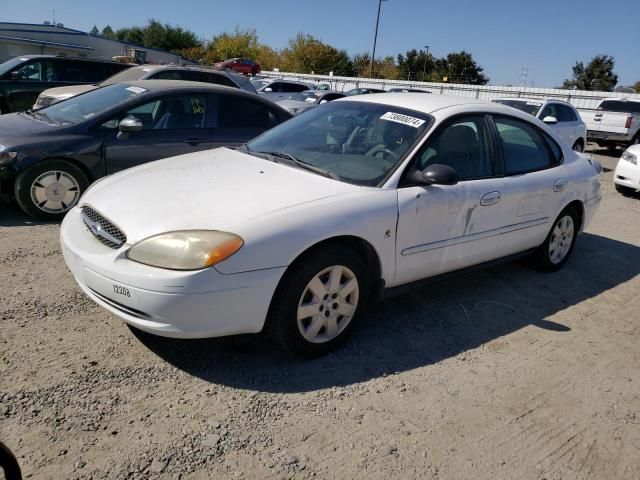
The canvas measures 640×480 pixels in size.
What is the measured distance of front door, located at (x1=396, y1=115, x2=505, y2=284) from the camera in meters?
3.55

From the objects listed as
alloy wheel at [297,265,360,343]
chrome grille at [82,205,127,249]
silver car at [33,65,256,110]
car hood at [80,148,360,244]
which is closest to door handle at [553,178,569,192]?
car hood at [80,148,360,244]

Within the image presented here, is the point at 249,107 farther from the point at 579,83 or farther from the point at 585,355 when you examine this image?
the point at 579,83

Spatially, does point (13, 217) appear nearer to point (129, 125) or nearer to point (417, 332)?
point (129, 125)

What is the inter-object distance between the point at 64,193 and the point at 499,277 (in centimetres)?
435

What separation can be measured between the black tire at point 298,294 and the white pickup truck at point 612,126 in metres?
14.9

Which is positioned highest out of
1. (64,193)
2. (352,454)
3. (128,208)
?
(128,208)

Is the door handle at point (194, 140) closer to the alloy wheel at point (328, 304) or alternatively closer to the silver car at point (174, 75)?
the alloy wheel at point (328, 304)

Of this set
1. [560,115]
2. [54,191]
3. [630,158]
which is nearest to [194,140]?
[54,191]

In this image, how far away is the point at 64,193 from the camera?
5.57 meters

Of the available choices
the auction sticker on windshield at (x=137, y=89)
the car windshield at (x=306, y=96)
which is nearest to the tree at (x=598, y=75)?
the car windshield at (x=306, y=96)

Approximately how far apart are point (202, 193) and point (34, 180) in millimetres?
3029

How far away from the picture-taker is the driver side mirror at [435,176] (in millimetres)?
3465

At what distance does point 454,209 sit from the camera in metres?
3.77

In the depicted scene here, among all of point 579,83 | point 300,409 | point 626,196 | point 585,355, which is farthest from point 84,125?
point 579,83
